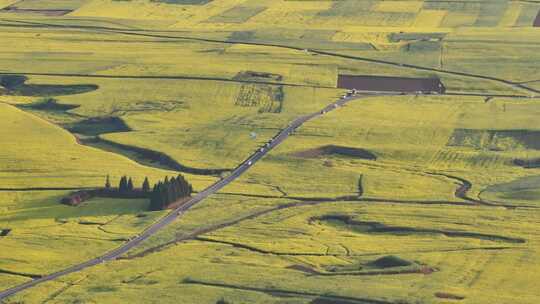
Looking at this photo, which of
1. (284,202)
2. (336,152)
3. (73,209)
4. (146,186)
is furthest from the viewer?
(336,152)

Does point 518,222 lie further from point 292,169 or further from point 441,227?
point 292,169

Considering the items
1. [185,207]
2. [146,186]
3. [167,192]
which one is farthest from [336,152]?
[167,192]

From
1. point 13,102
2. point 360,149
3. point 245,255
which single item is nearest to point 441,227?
point 245,255

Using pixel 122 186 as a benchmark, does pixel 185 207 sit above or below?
below

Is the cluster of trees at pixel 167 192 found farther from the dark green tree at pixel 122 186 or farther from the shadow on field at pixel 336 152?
the shadow on field at pixel 336 152

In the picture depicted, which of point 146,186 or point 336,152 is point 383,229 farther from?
point 336,152

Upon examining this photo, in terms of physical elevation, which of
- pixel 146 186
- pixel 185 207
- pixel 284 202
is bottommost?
pixel 185 207
